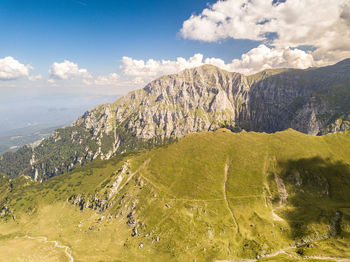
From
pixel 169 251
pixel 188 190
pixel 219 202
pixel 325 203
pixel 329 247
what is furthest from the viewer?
pixel 188 190

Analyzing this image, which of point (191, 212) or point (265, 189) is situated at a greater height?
point (265, 189)

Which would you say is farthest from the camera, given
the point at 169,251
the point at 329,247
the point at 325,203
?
the point at 325,203

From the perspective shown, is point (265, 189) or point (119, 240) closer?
point (119, 240)

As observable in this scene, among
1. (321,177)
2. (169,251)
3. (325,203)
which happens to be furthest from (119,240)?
(321,177)

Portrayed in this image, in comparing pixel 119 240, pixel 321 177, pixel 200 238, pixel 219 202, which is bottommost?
pixel 119 240

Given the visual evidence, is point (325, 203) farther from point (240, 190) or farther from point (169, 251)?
point (169, 251)

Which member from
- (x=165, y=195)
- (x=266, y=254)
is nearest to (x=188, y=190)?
(x=165, y=195)

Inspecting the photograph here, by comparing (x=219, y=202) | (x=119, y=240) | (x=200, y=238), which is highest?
(x=219, y=202)

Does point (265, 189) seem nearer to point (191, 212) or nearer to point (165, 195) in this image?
point (191, 212)

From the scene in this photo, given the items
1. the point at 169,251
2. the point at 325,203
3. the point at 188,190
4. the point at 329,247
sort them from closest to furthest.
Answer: the point at 329,247 → the point at 169,251 → the point at 325,203 → the point at 188,190
